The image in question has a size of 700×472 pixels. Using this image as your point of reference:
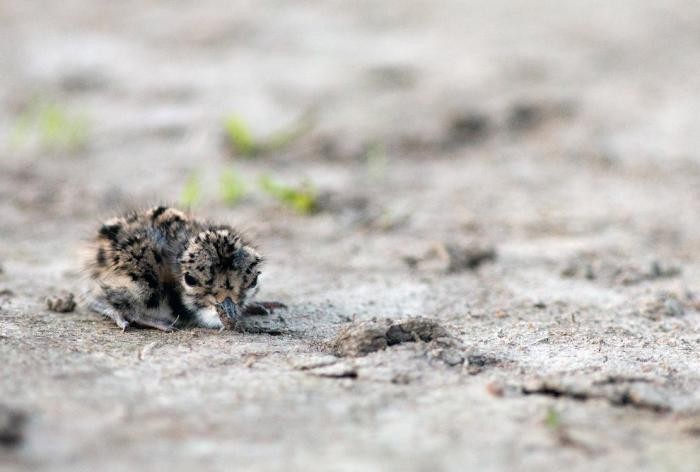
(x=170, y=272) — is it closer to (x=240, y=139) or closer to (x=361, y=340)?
(x=361, y=340)

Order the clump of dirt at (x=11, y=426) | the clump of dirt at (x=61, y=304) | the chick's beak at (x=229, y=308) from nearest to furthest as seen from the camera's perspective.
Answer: the clump of dirt at (x=11, y=426) → the chick's beak at (x=229, y=308) → the clump of dirt at (x=61, y=304)

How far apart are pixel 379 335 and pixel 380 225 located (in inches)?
92.5

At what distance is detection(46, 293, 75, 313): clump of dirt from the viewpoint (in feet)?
15.8

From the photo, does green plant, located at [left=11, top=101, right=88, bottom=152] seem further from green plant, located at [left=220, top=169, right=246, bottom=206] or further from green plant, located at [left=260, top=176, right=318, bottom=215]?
green plant, located at [left=260, top=176, right=318, bottom=215]

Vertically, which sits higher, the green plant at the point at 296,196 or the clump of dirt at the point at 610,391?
the green plant at the point at 296,196

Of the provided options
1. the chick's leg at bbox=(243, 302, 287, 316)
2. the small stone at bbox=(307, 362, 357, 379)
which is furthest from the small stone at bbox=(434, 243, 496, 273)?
the small stone at bbox=(307, 362, 357, 379)

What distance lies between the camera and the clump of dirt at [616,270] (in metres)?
5.55

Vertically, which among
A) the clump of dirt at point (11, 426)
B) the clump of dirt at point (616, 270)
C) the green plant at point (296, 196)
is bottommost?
the clump of dirt at point (11, 426)

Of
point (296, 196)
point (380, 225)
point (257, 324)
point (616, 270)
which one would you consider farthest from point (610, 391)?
point (296, 196)

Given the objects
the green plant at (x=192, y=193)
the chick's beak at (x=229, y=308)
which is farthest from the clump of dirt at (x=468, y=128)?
the chick's beak at (x=229, y=308)

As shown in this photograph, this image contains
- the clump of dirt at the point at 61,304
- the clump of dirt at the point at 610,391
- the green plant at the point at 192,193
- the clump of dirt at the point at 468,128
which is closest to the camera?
the clump of dirt at the point at 610,391

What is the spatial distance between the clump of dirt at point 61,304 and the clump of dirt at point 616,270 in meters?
2.70

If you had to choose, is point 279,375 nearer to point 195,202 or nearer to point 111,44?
point 195,202

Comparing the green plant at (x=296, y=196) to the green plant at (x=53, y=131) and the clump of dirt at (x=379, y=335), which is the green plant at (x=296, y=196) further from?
the clump of dirt at (x=379, y=335)
